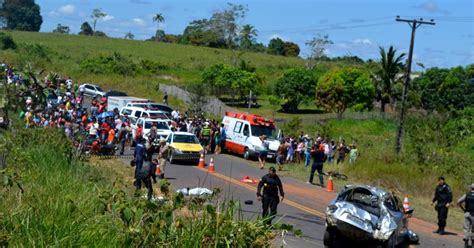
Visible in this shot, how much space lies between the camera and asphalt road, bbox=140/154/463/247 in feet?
56.4

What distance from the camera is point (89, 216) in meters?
8.36

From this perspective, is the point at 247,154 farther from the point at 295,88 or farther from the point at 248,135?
the point at 295,88

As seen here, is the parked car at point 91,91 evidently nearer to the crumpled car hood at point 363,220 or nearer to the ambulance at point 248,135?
the ambulance at point 248,135

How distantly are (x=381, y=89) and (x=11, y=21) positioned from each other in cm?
12295

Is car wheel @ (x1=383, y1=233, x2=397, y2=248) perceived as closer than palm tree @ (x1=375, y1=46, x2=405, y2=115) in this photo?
Yes

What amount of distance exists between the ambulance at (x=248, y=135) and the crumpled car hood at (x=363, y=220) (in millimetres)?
19514

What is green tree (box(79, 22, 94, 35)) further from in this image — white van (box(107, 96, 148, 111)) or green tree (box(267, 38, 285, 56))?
white van (box(107, 96, 148, 111))

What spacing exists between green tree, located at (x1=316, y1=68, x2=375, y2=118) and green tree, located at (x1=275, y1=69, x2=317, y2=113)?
1948mm

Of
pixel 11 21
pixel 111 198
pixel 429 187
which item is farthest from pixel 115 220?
pixel 11 21

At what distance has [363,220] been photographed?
15539 millimetres

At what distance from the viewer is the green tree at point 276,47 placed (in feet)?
475

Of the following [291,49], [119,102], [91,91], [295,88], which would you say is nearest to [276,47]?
[291,49]

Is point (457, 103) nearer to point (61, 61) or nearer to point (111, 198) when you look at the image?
point (61, 61)

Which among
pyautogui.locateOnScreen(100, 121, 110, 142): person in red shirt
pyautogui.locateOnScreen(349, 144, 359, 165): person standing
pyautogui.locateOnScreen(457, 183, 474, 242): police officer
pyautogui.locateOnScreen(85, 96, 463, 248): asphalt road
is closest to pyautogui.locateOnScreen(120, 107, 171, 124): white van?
pyautogui.locateOnScreen(100, 121, 110, 142): person in red shirt
